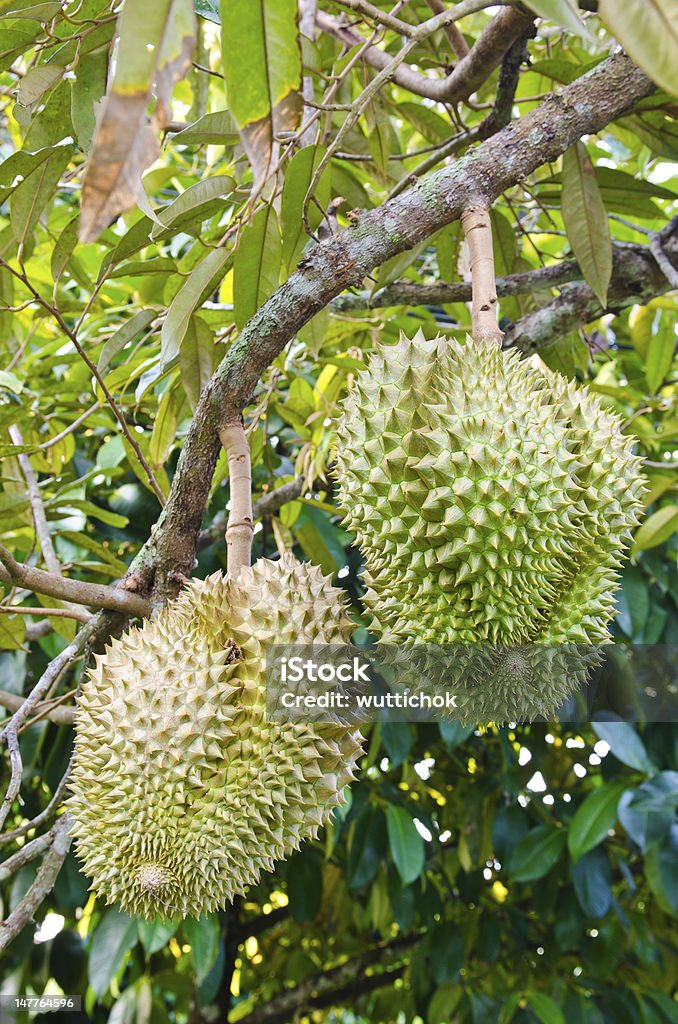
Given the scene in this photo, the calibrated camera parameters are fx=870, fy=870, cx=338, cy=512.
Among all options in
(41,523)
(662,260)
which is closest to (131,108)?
(662,260)

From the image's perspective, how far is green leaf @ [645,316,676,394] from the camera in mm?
2318

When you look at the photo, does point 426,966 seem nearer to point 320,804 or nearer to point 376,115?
point 320,804

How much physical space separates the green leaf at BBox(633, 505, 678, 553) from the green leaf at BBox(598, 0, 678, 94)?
60.9 inches

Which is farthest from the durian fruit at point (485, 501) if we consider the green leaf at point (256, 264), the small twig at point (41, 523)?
the small twig at point (41, 523)

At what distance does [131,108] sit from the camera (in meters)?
0.50

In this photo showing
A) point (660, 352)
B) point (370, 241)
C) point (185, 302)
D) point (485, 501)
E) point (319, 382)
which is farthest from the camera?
point (660, 352)

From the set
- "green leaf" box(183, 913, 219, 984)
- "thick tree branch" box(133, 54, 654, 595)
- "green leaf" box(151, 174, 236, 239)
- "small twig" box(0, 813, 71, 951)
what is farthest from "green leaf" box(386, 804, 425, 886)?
"green leaf" box(151, 174, 236, 239)

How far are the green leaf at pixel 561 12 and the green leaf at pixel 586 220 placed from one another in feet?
2.90

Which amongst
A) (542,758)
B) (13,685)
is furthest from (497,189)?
(542,758)

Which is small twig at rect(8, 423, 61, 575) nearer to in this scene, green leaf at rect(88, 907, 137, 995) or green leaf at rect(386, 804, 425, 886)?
green leaf at rect(88, 907, 137, 995)

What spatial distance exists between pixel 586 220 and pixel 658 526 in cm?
84

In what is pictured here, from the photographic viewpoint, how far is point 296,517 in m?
2.04

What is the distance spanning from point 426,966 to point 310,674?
7.51 ft

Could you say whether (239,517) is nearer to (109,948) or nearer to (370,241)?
(370,241)
